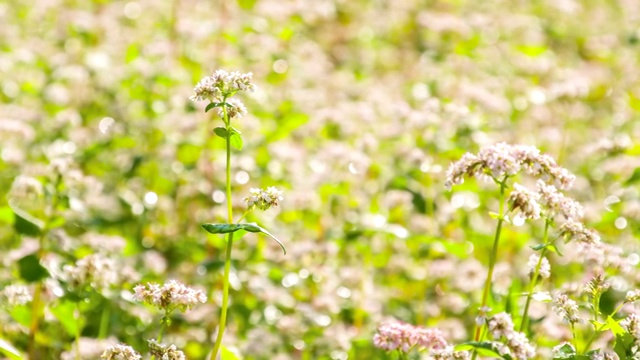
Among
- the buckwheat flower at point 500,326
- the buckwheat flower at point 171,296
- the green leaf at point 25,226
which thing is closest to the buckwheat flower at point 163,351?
the buckwheat flower at point 171,296

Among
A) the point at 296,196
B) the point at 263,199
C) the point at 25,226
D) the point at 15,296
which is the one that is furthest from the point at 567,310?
the point at 296,196

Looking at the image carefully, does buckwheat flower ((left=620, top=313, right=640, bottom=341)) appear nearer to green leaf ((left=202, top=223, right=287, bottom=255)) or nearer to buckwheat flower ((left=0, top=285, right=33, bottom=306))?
green leaf ((left=202, top=223, right=287, bottom=255))

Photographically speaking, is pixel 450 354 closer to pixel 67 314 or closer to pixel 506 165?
pixel 506 165

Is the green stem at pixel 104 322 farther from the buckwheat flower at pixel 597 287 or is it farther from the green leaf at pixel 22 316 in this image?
the buckwheat flower at pixel 597 287

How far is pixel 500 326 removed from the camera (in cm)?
273

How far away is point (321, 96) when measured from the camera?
706cm

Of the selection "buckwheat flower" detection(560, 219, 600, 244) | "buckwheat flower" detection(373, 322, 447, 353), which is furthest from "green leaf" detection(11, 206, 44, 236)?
"buckwheat flower" detection(560, 219, 600, 244)

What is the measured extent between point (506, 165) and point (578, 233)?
324mm

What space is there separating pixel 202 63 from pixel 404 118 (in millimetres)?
1678

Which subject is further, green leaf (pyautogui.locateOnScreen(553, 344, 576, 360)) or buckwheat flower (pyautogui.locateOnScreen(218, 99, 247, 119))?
buckwheat flower (pyautogui.locateOnScreen(218, 99, 247, 119))

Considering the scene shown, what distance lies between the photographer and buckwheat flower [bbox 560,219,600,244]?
290 centimetres

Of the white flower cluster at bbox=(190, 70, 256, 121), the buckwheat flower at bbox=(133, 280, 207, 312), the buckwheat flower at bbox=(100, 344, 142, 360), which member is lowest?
the buckwheat flower at bbox=(100, 344, 142, 360)

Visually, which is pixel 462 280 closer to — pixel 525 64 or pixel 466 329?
pixel 466 329

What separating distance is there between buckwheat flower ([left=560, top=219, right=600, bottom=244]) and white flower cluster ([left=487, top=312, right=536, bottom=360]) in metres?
0.40
